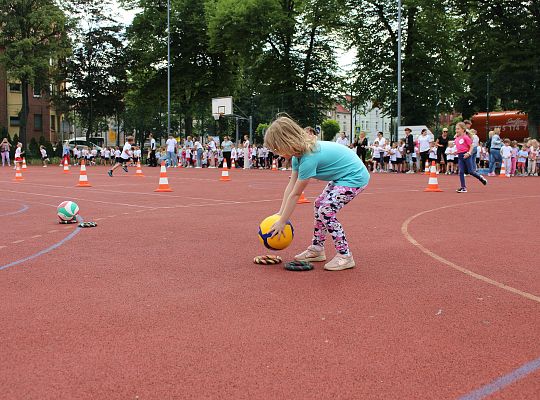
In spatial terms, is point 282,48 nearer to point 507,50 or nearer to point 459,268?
point 507,50

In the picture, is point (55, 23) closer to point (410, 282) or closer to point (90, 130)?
point (90, 130)

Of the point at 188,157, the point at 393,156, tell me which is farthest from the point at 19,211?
the point at 188,157

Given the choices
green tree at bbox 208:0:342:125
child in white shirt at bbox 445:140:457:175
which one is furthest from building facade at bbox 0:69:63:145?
child in white shirt at bbox 445:140:457:175

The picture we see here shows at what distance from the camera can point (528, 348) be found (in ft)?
13.1

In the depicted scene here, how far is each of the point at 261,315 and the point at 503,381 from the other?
1.95m

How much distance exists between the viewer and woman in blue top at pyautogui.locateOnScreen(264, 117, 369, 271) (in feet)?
18.8

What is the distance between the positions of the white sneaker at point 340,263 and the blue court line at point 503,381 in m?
2.83

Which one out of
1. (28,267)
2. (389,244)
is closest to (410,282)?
(389,244)

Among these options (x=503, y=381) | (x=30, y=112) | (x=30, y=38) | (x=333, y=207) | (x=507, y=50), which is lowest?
(x=503, y=381)

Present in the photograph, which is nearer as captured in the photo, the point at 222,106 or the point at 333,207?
the point at 333,207

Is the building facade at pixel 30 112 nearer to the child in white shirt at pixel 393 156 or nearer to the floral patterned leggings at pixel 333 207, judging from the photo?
the child in white shirt at pixel 393 156

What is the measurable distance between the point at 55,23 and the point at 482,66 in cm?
3326

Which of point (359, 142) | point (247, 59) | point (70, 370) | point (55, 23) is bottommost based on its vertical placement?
point (70, 370)

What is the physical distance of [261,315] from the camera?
4.80 metres
